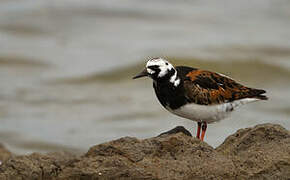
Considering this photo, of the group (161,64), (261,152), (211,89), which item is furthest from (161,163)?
(211,89)

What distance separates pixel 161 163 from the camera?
5113mm

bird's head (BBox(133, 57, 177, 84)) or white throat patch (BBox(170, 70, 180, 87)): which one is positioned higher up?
bird's head (BBox(133, 57, 177, 84))

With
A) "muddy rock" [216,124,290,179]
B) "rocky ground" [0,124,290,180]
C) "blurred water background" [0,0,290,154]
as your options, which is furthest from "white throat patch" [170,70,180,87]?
"blurred water background" [0,0,290,154]

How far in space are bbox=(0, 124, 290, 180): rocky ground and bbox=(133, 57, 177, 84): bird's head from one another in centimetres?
107

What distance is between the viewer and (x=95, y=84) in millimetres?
15273

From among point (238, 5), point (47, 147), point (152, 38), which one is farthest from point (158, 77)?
point (238, 5)

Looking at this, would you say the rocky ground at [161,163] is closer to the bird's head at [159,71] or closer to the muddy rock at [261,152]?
the muddy rock at [261,152]

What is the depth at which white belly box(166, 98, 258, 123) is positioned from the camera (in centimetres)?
648

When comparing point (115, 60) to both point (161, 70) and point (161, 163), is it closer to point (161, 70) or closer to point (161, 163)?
point (161, 70)

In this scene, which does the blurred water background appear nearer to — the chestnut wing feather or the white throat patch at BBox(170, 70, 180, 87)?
the chestnut wing feather

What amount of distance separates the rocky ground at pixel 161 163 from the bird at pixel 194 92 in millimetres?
1103

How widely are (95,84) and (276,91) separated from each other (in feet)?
11.9

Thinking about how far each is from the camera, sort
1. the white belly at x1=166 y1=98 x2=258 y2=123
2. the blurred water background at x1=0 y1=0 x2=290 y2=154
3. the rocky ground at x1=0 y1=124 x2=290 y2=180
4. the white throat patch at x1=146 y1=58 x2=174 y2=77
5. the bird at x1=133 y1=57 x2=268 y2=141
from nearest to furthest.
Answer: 1. the rocky ground at x1=0 y1=124 x2=290 y2=180
2. the white throat patch at x1=146 y1=58 x2=174 y2=77
3. the bird at x1=133 y1=57 x2=268 y2=141
4. the white belly at x1=166 y1=98 x2=258 y2=123
5. the blurred water background at x1=0 y1=0 x2=290 y2=154

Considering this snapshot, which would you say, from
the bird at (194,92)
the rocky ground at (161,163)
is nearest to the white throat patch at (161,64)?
the bird at (194,92)
